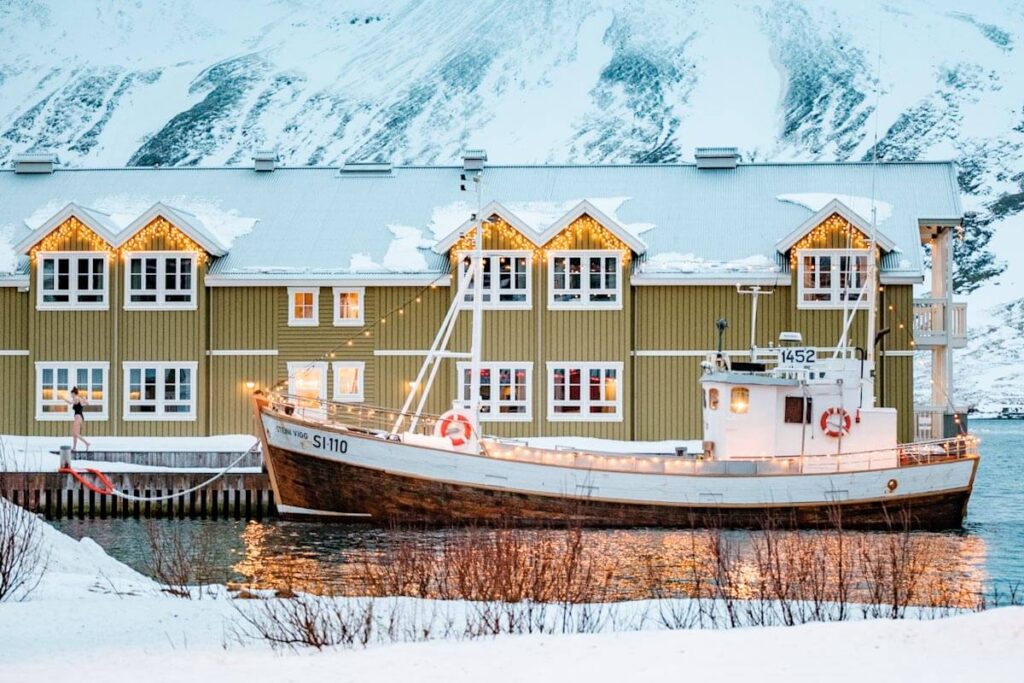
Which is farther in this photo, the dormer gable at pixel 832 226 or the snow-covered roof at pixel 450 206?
the snow-covered roof at pixel 450 206

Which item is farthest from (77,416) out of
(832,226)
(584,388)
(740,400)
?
(832,226)

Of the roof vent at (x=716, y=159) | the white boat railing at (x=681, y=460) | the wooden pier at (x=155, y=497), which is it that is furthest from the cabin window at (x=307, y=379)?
the roof vent at (x=716, y=159)

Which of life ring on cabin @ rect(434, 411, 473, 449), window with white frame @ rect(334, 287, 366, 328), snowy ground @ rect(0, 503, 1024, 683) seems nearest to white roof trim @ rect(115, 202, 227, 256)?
window with white frame @ rect(334, 287, 366, 328)

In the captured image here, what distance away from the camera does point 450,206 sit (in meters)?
48.0

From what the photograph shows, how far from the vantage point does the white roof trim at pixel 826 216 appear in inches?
1694

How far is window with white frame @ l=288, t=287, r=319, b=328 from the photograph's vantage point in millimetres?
44375

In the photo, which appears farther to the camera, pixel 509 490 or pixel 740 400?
pixel 740 400

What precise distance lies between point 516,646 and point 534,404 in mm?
27244

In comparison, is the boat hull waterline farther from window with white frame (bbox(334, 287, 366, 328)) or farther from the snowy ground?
the snowy ground

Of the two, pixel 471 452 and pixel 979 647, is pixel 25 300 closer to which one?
pixel 471 452

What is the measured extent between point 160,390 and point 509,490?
45.6 feet

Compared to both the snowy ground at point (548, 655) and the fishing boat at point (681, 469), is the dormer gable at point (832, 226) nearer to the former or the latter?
the fishing boat at point (681, 469)

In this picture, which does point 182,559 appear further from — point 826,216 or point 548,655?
point 826,216

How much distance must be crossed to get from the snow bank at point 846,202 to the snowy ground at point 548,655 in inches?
1197
